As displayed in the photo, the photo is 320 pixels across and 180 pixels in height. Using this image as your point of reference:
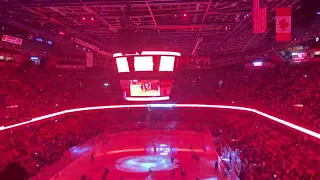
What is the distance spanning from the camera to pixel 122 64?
40.5 feet

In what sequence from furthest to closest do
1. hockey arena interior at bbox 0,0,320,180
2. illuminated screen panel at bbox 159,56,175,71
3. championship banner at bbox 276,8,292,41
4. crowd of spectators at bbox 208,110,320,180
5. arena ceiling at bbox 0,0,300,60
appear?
crowd of spectators at bbox 208,110,320,180
hockey arena interior at bbox 0,0,320,180
arena ceiling at bbox 0,0,300,60
illuminated screen panel at bbox 159,56,175,71
championship banner at bbox 276,8,292,41

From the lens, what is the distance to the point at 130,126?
36406 mm

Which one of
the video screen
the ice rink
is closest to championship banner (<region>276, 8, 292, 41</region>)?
the video screen

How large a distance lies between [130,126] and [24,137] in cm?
1391

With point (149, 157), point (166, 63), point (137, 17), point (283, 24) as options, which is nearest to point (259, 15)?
point (283, 24)

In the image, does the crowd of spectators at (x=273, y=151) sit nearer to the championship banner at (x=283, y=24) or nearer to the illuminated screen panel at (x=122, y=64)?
the championship banner at (x=283, y=24)

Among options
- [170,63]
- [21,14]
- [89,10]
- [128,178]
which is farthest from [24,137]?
[170,63]

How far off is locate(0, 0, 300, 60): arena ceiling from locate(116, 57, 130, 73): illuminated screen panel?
1.45 feet

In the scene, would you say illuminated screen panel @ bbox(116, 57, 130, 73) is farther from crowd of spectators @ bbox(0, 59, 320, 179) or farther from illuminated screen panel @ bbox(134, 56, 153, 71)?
crowd of spectators @ bbox(0, 59, 320, 179)

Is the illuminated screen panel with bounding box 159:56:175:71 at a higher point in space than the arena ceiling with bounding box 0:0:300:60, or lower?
lower

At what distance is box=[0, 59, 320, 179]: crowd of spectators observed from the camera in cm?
1970

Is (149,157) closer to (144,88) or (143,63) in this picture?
(144,88)

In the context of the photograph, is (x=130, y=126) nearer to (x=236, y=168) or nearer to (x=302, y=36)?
(x=236, y=168)

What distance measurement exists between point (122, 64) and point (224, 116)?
27357 millimetres
